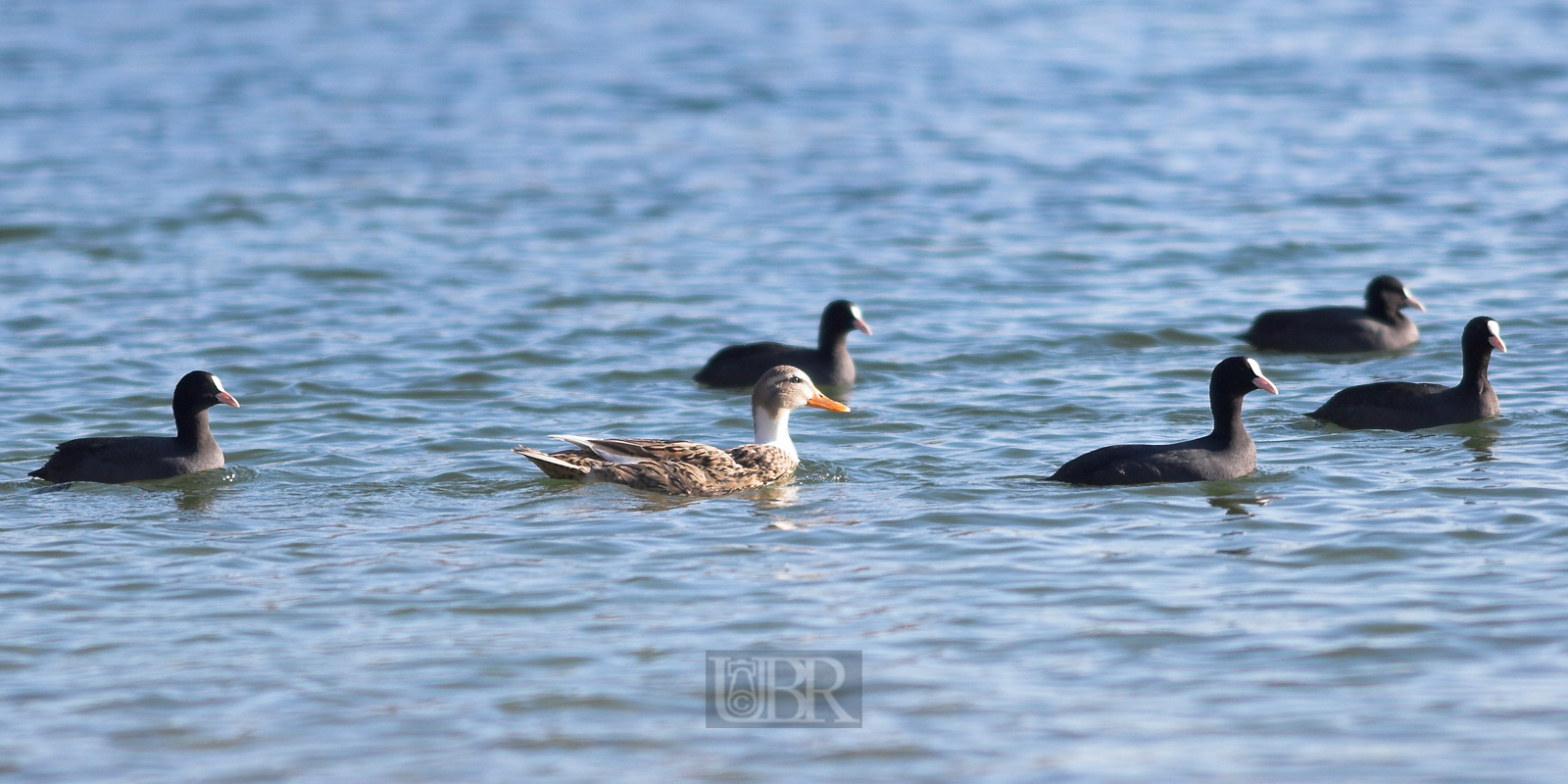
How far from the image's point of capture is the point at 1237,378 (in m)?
12.1

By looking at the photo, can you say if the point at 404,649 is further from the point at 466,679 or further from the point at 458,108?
the point at 458,108

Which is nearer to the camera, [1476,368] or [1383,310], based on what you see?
[1476,368]

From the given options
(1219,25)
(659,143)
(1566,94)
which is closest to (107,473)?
(659,143)

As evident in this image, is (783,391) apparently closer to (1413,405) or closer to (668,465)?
(668,465)

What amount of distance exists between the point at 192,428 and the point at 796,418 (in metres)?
4.59

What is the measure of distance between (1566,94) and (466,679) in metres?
26.4

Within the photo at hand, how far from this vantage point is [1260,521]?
10.7 metres

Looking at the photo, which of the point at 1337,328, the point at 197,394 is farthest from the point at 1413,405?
the point at 197,394

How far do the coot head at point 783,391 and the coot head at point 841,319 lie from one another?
349cm

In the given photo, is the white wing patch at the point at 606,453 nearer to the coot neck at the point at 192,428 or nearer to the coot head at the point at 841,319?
the coot neck at the point at 192,428

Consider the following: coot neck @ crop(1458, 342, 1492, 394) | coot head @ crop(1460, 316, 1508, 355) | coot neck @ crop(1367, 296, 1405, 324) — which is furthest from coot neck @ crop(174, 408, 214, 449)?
coot neck @ crop(1367, 296, 1405, 324)

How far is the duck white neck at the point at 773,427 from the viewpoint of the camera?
41.2 feet

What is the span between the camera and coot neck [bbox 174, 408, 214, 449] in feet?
41.2

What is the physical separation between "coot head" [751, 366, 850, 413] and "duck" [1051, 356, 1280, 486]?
1821mm
